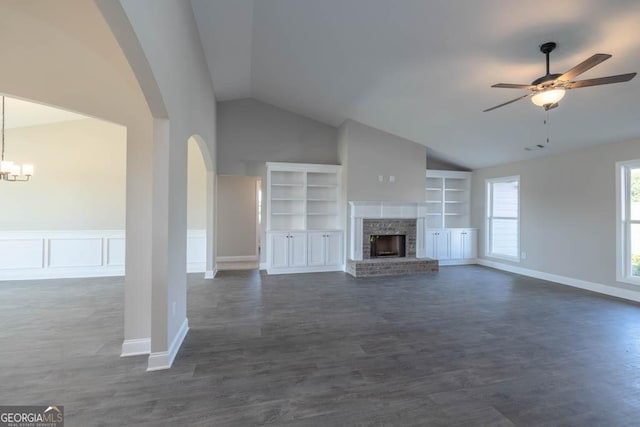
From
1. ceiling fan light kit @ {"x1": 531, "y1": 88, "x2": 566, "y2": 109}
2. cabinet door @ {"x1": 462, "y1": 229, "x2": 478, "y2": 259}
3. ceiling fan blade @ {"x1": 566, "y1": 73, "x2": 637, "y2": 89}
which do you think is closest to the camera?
ceiling fan blade @ {"x1": 566, "y1": 73, "x2": 637, "y2": 89}

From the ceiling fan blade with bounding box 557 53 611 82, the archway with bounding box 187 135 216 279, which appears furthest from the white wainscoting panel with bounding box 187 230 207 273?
the ceiling fan blade with bounding box 557 53 611 82

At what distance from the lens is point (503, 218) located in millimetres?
7090

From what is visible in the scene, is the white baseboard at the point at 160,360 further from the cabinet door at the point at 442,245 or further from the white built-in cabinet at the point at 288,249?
the cabinet door at the point at 442,245

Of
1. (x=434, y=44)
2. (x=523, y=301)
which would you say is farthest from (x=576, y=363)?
(x=434, y=44)

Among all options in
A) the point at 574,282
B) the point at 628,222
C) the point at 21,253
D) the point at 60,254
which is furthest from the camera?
the point at 60,254

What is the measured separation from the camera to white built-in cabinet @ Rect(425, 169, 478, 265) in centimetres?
745

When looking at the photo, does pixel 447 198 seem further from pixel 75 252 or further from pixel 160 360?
pixel 75 252

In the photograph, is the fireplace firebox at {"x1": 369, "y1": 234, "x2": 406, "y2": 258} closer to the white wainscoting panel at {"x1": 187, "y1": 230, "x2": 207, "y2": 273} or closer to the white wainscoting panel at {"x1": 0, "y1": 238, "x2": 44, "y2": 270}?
the white wainscoting panel at {"x1": 187, "y1": 230, "x2": 207, "y2": 273}

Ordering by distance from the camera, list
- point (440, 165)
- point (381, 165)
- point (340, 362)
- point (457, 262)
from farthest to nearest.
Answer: point (440, 165) < point (457, 262) < point (381, 165) < point (340, 362)

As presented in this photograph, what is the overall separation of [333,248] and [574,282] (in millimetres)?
4722

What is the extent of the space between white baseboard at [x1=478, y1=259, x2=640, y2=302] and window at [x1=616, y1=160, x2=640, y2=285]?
207 mm

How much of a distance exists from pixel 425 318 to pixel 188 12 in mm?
4723

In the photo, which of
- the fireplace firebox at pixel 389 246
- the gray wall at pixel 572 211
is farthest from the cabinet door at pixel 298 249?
the gray wall at pixel 572 211

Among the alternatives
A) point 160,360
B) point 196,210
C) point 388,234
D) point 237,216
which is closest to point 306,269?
point 388,234
